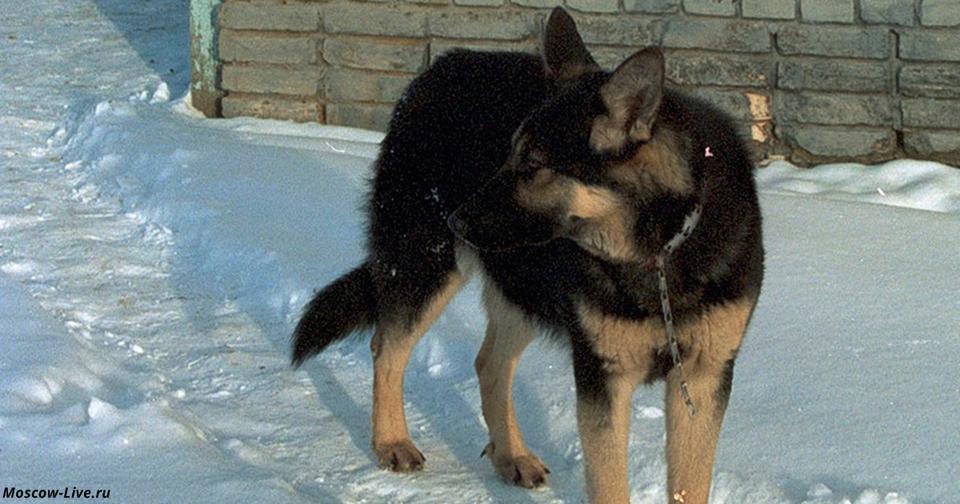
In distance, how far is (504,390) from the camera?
520 cm

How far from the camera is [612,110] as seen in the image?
3861 mm

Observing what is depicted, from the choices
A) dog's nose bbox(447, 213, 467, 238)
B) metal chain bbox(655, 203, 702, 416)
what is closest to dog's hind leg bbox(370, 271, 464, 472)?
dog's nose bbox(447, 213, 467, 238)

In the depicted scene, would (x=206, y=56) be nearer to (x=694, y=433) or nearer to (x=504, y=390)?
(x=504, y=390)

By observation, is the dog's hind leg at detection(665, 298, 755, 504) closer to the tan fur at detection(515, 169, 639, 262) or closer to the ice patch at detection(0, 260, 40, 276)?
the tan fur at detection(515, 169, 639, 262)

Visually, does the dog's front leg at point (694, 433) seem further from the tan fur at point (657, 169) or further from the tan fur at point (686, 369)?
the tan fur at point (657, 169)

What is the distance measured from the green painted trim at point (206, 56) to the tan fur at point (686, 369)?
6.53 metres

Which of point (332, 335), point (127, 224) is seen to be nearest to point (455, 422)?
point (332, 335)

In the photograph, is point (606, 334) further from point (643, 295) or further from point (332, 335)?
point (332, 335)

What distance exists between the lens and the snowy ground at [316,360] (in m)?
4.69

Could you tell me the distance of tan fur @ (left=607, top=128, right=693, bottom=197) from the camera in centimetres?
394

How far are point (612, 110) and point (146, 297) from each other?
3.55 metres

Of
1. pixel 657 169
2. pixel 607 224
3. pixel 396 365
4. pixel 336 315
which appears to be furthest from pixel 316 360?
pixel 657 169

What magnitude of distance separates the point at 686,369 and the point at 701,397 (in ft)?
0.43

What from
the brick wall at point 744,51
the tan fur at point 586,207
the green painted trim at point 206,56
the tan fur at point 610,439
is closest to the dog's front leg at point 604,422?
the tan fur at point 610,439
